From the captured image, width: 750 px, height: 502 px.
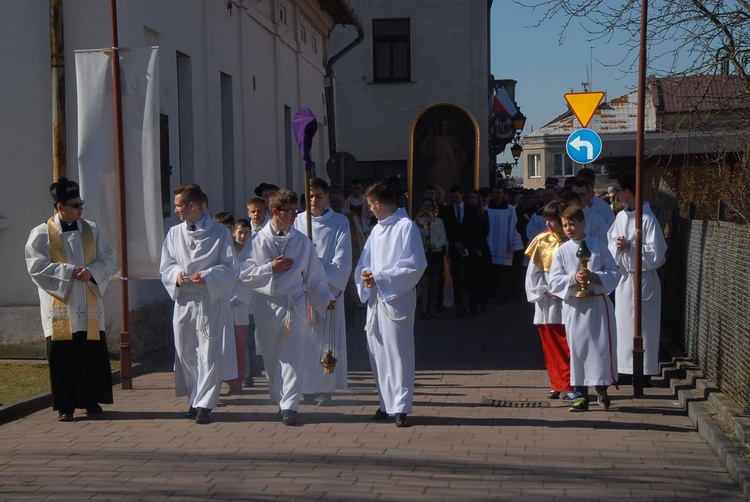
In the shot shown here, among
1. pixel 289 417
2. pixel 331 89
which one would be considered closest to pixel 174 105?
pixel 289 417

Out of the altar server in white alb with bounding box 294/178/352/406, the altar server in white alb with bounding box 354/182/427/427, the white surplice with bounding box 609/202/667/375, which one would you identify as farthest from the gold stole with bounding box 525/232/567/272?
the altar server in white alb with bounding box 294/178/352/406

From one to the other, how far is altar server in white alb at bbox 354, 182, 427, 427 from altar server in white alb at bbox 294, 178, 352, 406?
580 millimetres

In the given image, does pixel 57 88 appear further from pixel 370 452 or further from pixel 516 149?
pixel 516 149

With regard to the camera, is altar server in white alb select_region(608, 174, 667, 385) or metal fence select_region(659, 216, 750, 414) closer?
A: metal fence select_region(659, 216, 750, 414)

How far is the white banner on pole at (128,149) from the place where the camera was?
1138 cm

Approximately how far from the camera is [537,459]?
787 cm

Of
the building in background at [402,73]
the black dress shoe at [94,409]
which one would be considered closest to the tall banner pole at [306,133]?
the black dress shoe at [94,409]

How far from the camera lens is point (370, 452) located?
26.6 ft

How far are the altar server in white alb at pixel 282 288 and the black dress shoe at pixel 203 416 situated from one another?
0.55 m

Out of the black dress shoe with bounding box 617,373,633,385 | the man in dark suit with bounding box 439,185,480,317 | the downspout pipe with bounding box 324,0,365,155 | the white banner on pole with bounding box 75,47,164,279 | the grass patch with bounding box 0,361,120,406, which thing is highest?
the downspout pipe with bounding box 324,0,365,155

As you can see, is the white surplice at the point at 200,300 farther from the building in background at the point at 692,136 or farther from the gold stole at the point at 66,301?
the building in background at the point at 692,136

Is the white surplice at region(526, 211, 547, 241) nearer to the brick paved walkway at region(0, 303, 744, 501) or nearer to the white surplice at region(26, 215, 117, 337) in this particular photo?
the brick paved walkway at region(0, 303, 744, 501)

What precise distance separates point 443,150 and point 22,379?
1447 centimetres

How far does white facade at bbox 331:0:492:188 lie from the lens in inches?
1459
